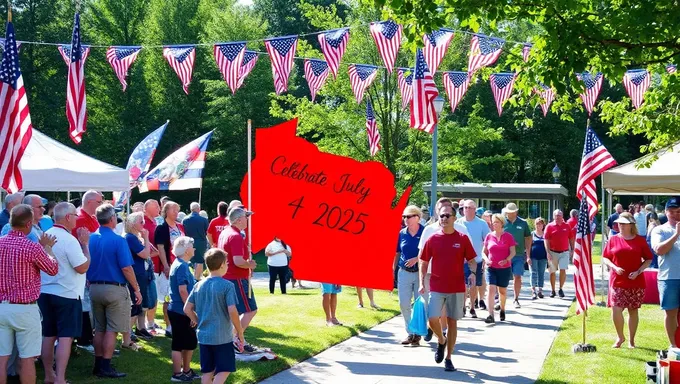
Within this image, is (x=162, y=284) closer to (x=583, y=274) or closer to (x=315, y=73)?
(x=583, y=274)

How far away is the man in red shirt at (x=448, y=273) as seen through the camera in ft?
31.5

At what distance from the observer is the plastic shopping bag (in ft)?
36.3

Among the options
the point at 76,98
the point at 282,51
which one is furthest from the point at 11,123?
the point at 282,51

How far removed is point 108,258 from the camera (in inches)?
351

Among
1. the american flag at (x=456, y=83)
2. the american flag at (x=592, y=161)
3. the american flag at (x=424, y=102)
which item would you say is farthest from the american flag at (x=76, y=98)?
the american flag at (x=456, y=83)

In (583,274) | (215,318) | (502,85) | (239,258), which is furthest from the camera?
(502,85)

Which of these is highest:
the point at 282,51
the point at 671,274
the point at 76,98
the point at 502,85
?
the point at 282,51

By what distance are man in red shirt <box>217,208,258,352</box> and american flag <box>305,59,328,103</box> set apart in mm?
11104

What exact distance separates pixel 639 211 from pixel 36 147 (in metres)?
20.8

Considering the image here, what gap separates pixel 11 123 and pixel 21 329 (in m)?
2.86

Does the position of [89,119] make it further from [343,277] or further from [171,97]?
[343,277]

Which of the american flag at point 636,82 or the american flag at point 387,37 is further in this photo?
the american flag at point 636,82

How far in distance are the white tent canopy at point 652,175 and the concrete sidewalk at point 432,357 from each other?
261 centimetres

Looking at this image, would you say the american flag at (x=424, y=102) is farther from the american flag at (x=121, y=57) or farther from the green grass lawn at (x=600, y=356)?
the american flag at (x=121, y=57)
